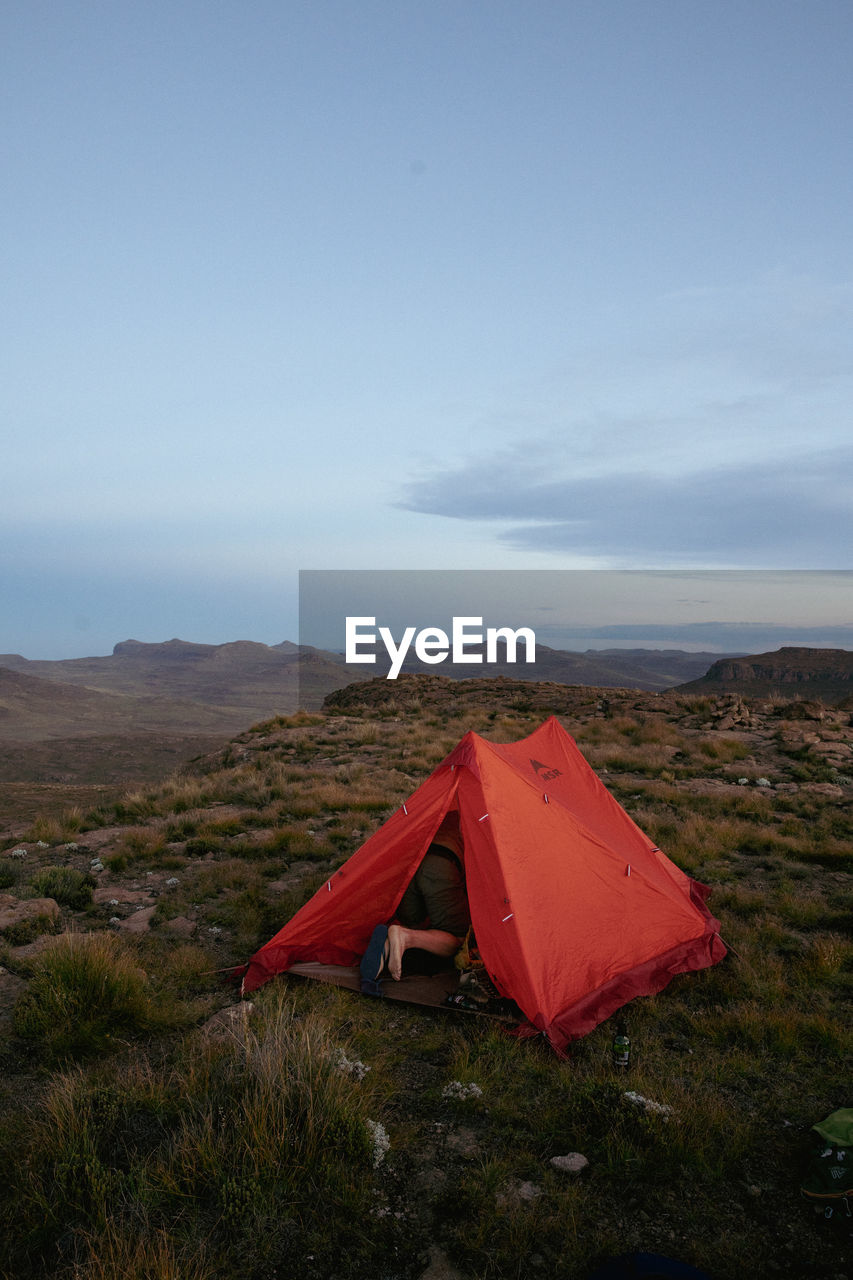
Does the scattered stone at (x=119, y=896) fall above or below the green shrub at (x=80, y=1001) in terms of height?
A: below

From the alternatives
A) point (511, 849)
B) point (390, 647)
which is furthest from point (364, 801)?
point (390, 647)

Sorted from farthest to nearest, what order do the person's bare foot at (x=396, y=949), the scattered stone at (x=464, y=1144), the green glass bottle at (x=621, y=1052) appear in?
1. the person's bare foot at (x=396, y=949)
2. the green glass bottle at (x=621, y=1052)
3. the scattered stone at (x=464, y=1144)

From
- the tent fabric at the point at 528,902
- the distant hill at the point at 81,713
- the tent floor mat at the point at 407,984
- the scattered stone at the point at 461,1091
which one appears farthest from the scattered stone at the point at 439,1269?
the distant hill at the point at 81,713

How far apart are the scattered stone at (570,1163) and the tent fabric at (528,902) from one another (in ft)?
4.61

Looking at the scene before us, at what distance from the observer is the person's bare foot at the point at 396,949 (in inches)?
250

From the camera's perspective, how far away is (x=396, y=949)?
641 centimetres

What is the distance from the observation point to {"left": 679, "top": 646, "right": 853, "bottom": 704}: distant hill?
5293 centimetres

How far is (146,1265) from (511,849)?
394 centimetres

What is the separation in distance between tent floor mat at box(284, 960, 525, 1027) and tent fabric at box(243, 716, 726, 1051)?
13 cm

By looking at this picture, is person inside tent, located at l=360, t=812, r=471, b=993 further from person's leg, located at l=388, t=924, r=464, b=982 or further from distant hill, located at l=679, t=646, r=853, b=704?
distant hill, located at l=679, t=646, r=853, b=704

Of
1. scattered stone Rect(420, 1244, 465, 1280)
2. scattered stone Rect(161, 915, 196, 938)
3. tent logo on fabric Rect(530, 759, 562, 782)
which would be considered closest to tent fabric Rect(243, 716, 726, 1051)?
Answer: tent logo on fabric Rect(530, 759, 562, 782)

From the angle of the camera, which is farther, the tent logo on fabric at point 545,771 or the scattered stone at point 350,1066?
the tent logo on fabric at point 545,771

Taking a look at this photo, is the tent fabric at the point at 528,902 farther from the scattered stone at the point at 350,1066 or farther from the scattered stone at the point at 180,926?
the scattered stone at the point at 180,926

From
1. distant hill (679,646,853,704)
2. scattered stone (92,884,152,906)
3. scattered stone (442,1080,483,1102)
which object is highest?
distant hill (679,646,853,704)
